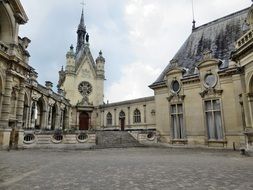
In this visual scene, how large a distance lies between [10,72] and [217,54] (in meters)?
18.2

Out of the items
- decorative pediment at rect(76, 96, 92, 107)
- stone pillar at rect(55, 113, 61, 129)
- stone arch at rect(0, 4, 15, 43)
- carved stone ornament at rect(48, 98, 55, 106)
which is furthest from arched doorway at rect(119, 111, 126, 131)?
stone arch at rect(0, 4, 15, 43)

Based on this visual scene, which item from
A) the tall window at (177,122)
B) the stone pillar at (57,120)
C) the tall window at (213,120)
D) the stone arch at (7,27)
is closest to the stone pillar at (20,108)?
the stone arch at (7,27)

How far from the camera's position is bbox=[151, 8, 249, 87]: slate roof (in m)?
19.5

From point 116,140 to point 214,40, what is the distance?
15209 mm

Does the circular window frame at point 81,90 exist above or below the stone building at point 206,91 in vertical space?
above

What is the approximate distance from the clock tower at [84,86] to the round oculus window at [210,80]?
25.6 metres

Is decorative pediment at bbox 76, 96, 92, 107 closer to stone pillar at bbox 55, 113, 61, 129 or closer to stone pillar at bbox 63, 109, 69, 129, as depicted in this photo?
stone pillar at bbox 63, 109, 69, 129

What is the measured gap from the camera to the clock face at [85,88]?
135 feet

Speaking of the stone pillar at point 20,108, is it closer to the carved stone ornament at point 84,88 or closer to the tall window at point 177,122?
the tall window at point 177,122

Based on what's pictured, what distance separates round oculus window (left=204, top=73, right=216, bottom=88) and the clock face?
27.2 m

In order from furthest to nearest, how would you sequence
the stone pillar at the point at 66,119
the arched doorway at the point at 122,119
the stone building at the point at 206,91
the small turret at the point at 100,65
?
the small turret at the point at 100,65
the arched doorway at the point at 122,119
the stone pillar at the point at 66,119
the stone building at the point at 206,91

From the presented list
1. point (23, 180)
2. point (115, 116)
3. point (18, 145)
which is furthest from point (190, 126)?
point (115, 116)

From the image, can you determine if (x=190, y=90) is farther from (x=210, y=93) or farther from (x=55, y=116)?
(x=55, y=116)

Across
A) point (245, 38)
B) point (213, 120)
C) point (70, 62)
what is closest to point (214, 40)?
point (213, 120)
